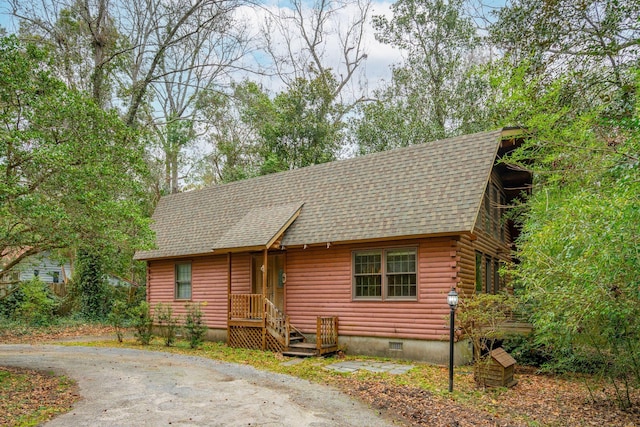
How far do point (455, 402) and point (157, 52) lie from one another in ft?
59.5

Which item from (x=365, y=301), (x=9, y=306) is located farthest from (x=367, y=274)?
(x=9, y=306)

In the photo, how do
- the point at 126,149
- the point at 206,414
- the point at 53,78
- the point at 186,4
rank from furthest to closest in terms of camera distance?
the point at 186,4
the point at 126,149
the point at 53,78
the point at 206,414

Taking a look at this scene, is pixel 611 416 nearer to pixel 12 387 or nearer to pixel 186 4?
pixel 12 387

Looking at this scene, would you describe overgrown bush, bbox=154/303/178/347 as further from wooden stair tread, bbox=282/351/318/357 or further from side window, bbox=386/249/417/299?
side window, bbox=386/249/417/299

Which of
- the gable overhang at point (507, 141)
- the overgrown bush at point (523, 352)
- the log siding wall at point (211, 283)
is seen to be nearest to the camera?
the overgrown bush at point (523, 352)

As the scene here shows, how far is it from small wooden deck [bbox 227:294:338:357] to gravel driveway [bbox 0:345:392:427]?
1909 millimetres

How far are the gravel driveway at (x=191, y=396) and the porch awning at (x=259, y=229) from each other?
3.34 metres

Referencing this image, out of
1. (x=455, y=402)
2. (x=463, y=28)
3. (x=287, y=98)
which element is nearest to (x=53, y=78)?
(x=455, y=402)

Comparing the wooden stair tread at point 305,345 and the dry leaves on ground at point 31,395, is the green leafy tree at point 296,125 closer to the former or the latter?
the wooden stair tread at point 305,345

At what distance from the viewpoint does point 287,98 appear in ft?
87.9

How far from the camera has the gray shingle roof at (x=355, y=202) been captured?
11391 mm

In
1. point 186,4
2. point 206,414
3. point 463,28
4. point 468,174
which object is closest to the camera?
point 206,414

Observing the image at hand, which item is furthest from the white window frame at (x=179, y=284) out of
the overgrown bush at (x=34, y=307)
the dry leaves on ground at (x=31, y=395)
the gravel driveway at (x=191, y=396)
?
the overgrown bush at (x=34, y=307)

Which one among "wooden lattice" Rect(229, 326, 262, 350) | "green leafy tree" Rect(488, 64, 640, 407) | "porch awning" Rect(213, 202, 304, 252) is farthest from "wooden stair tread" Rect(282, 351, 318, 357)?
"green leafy tree" Rect(488, 64, 640, 407)
